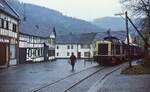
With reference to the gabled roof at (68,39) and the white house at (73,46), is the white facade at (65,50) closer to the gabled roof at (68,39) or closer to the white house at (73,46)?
the white house at (73,46)

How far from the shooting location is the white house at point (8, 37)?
1997 inches

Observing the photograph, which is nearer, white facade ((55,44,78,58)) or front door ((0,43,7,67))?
front door ((0,43,7,67))

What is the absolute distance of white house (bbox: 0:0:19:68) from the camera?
50.7 metres

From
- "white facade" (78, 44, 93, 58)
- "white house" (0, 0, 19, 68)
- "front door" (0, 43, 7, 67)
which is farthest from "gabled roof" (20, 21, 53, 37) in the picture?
"white facade" (78, 44, 93, 58)

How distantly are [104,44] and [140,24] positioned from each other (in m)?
11.2

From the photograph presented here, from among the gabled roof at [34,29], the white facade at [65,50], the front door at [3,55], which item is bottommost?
the front door at [3,55]

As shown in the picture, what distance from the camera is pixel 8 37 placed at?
177 ft

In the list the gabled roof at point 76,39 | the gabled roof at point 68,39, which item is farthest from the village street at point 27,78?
the gabled roof at point 68,39

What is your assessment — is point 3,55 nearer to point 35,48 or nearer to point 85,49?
point 35,48

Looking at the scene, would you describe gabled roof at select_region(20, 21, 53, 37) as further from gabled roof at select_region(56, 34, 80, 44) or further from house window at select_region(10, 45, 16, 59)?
gabled roof at select_region(56, 34, 80, 44)

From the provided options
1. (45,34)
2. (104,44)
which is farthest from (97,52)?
(45,34)

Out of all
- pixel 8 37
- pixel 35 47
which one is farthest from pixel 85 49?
pixel 8 37

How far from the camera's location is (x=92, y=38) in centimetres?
12962

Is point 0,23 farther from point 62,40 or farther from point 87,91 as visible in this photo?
point 62,40
